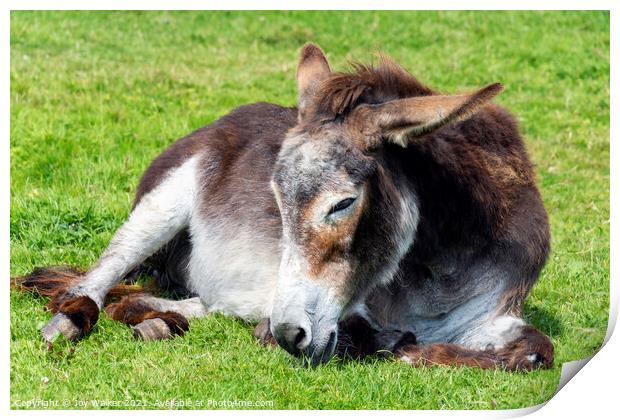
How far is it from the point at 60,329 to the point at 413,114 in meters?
2.39

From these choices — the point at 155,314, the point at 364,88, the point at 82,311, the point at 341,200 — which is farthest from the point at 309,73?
the point at 82,311

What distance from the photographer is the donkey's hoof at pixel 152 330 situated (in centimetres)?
558

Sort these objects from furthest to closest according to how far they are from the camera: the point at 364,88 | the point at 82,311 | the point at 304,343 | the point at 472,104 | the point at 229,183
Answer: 1. the point at 229,183
2. the point at 82,311
3. the point at 364,88
4. the point at 304,343
5. the point at 472,104

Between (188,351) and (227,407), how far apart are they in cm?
71

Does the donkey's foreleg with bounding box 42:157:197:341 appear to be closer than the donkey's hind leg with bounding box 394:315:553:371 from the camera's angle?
No

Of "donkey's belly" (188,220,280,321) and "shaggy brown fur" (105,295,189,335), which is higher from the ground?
"donkey's belly" (188,220,280,321)

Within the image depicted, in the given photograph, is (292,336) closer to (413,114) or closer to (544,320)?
(413,114)

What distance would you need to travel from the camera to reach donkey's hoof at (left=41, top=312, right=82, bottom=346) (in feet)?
18.0

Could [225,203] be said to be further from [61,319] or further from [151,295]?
[61,319]

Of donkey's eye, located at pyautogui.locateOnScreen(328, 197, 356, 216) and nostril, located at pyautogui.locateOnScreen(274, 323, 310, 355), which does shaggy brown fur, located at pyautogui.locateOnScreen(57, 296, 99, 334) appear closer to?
nostril, located at pyautogui.locateOnScreen(274, 323, 310, 355)

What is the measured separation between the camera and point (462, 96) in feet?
15.5

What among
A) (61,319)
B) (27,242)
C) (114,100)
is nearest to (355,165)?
(61,319)

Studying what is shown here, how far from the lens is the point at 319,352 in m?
4.87

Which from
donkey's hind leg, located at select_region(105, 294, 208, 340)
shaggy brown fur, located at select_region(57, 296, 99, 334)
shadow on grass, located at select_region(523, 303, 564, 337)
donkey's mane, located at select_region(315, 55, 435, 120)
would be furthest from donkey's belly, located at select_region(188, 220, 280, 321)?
shadow on grass, located at select_region(523, 303, 564, 337)
